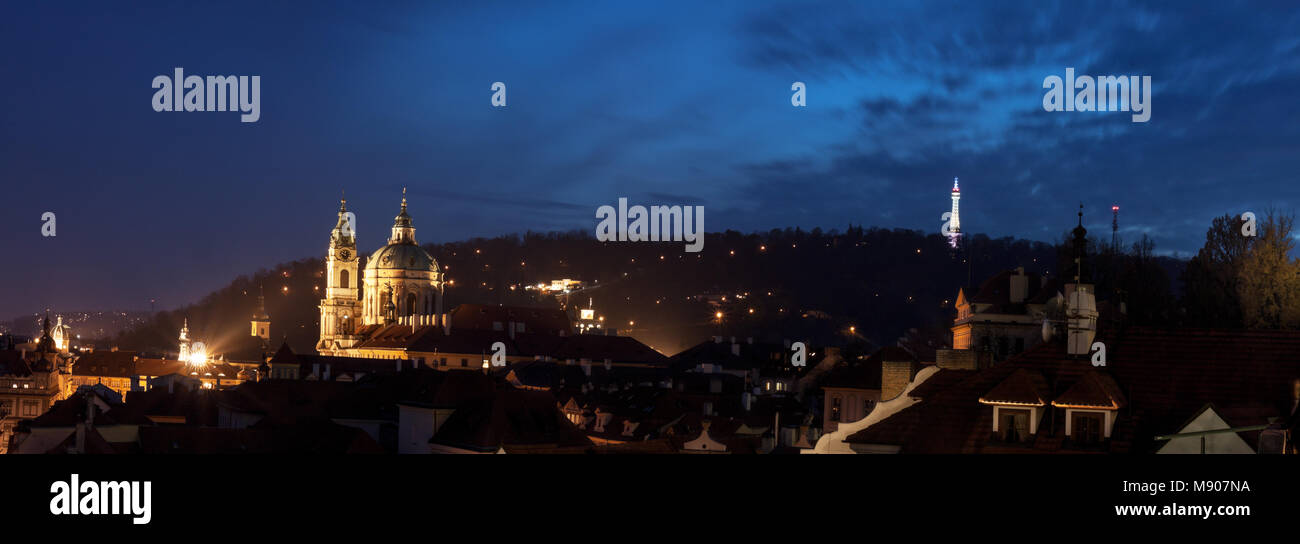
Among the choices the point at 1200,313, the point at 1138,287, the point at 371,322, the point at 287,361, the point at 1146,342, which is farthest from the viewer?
the point at 371,322

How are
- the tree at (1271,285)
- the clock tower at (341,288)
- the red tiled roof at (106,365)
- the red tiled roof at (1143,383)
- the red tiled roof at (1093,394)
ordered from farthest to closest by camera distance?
the clock tower at (341,288)
the red tiled roof at (106,365)
the tree at (1271,285)
the red tiled roof at (1093,394)
the red tiled roof at (1143,383)

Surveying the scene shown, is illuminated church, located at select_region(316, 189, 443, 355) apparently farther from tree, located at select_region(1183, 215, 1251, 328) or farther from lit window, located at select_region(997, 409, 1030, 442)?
lit window, located at select_region(997, 409, 1030, 442)

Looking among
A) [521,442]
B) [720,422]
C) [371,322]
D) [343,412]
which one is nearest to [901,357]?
[521,442]

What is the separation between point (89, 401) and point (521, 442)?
3410cm

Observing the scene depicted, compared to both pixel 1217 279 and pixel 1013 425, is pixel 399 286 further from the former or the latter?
pixel 1013 425

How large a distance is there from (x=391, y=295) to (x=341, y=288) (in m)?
14.7

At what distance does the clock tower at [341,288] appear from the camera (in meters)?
173

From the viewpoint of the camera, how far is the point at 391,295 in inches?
6471

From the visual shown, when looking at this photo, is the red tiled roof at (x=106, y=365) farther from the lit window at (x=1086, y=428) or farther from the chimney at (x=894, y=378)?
the lit window at (x=1086, y=428)

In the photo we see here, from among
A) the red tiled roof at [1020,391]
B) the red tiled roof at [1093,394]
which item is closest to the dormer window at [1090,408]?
the red tiled roof at [1093,394]

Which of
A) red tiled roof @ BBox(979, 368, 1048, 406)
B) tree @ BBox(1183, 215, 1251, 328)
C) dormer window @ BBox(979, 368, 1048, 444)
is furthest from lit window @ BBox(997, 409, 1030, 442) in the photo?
tree @ BBox(1183, 215, 1251, 328)
